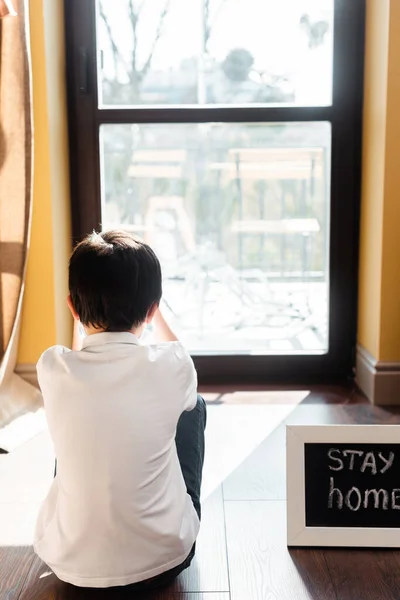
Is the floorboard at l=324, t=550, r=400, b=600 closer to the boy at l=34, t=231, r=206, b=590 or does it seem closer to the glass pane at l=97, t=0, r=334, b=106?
the boy at l=34, t=231, r=206, b=590

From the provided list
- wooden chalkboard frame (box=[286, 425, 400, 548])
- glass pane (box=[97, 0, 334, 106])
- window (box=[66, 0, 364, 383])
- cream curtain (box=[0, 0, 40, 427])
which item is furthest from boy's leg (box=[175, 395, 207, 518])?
glass pane (box=[97, 0, 334, 106])

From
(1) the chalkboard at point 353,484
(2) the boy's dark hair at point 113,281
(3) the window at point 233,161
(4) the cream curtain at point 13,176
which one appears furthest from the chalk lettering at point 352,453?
(3) the window at point 233,161

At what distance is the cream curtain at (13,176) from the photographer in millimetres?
2156

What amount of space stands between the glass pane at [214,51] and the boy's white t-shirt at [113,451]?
65.8 inches

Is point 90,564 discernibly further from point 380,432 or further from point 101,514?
point 380,432

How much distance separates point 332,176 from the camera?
264cm

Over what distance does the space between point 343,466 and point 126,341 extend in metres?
0.56

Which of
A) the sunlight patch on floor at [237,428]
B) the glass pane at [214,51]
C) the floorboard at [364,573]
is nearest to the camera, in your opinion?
the floorboard at [364,573]

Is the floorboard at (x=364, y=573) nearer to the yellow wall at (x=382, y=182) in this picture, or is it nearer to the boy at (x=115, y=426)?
the boy at (x=115, y=426)

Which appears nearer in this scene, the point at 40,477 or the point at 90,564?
the point at 90,564

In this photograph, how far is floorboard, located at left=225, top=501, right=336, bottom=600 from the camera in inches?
Answer: 50.5

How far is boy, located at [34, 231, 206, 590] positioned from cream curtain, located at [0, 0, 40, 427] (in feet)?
3.39

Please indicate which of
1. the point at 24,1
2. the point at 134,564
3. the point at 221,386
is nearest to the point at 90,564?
the point at 134,564

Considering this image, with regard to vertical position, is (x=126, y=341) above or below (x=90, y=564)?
above
